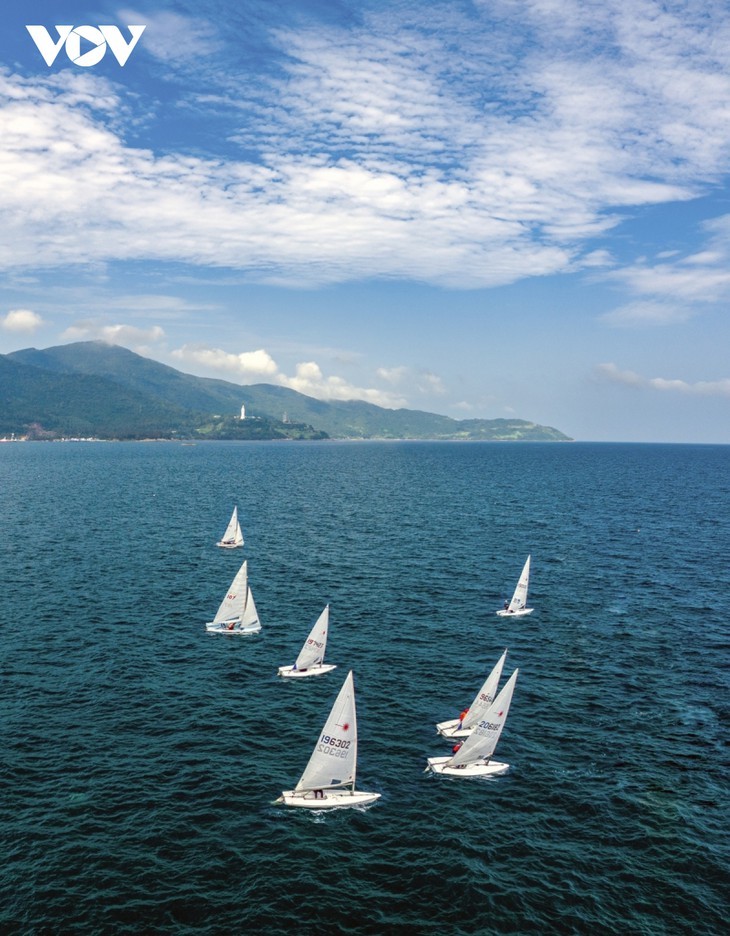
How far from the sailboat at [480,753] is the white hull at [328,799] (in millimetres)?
6346

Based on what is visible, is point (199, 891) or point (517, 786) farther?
point (517, 786)

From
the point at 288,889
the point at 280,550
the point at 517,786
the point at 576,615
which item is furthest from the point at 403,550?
the point at 288,889

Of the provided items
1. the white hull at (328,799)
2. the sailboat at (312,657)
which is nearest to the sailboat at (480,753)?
the white hull at (328,799)

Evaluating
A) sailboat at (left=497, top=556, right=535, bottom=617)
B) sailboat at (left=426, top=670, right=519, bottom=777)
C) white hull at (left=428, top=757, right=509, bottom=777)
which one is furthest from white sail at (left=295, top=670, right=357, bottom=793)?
sailboat at (left=497, top=556, right=535, bottom=617)

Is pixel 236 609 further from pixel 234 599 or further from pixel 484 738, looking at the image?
pixel 484 738

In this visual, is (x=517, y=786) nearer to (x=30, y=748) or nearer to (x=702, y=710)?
(x=702, y=710)

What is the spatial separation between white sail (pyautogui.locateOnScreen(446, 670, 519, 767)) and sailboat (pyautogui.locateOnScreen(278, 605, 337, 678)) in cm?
1969

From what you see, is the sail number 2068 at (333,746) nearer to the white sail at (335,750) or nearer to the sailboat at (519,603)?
the white sail at (335,750)

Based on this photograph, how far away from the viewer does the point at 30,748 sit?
47.3 metres

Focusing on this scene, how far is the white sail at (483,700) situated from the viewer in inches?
1919

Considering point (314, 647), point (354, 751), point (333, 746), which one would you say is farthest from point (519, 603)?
point (333, 746)

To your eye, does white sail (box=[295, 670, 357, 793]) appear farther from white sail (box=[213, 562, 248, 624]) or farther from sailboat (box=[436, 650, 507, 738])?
white sail (box=[213, 562, 248, 624])

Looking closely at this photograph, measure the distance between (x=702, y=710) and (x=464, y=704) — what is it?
71.4ft

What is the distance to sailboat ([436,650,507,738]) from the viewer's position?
49.0 metres
